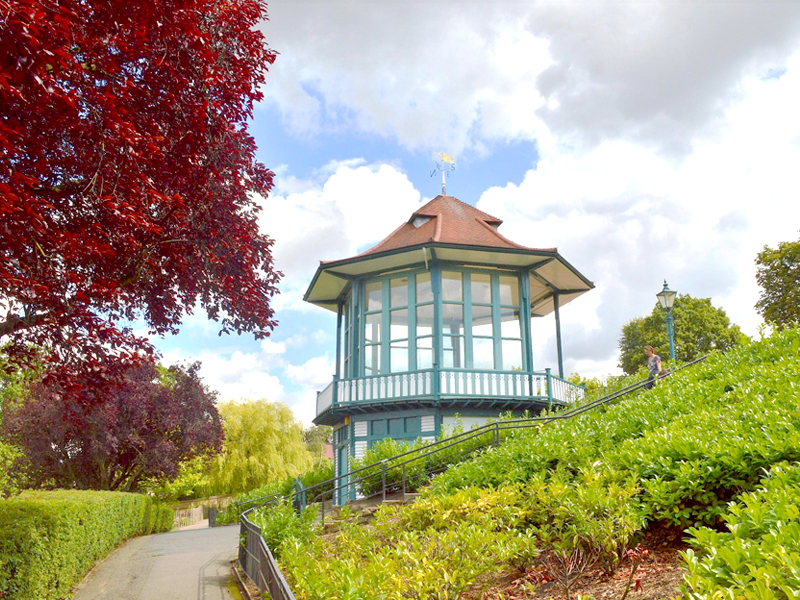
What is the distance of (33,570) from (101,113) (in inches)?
246

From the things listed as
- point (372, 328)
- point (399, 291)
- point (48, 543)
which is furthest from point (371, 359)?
point (48, 543)

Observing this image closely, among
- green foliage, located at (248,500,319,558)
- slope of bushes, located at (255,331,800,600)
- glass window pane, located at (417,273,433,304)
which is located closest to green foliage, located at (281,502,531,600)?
slope of bushes, located at (255,331,800,600)

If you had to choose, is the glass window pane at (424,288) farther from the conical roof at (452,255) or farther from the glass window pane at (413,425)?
the glass window pane at (413,425)

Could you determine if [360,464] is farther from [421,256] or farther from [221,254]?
[221,254]

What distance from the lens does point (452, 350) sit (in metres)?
19.2

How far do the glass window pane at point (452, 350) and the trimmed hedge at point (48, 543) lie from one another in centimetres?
971

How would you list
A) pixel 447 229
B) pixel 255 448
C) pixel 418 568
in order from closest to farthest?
1. pixel 418 568
2. pixel 447 229
3. pixel 255 448

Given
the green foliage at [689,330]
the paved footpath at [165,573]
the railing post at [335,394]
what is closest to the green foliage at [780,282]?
the green foliage at [689,330]

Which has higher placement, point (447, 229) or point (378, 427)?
point (447, 229)

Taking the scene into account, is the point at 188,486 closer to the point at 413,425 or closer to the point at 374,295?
the point at 374,295

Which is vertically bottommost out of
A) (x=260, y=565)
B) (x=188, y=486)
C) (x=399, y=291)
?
(x=260, y=565)

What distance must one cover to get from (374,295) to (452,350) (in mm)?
3194

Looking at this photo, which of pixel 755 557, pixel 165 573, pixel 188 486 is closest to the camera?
pixel 755 557

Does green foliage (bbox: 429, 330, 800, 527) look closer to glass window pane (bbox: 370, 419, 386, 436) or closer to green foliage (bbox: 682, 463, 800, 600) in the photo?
green foliage (bbox: 682, 463, 800, 600)
